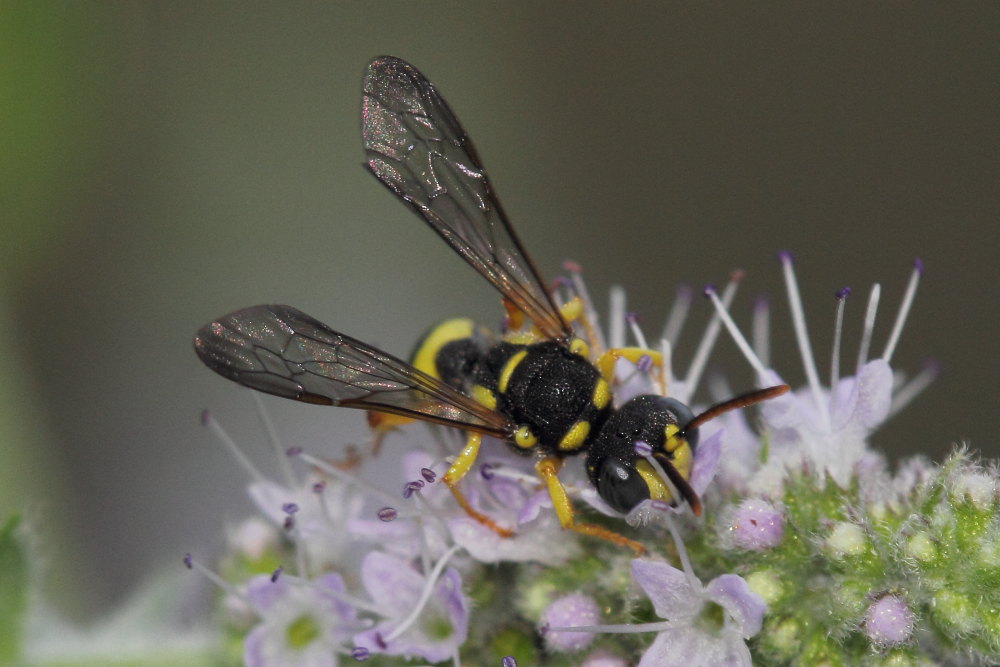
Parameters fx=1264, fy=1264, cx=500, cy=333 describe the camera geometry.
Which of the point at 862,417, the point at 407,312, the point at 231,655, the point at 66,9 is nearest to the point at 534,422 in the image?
the point at 862,417

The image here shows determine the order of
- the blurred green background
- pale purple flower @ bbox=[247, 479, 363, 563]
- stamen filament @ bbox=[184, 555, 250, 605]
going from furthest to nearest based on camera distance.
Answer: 1. the blurred green background
2. pale purple flower @ bbox=[247, 479, 363, 563]
3. stamen filament @ bbox=[184, 555, 250, 605]

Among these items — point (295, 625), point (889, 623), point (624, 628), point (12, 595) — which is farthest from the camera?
point (12, 595)

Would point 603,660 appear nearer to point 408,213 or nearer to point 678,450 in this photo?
point 678,450

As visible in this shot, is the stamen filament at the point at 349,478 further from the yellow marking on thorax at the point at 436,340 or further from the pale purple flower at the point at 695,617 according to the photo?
the pale purple flower at the point at 695,617

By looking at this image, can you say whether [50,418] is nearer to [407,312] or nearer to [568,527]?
[407,312]

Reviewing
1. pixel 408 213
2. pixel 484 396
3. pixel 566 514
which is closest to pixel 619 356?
pixel 484 396

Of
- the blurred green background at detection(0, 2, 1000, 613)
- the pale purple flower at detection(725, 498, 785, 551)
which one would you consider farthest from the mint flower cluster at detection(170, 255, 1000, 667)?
the blurred green background at detection(0, 2, 1000, 613)

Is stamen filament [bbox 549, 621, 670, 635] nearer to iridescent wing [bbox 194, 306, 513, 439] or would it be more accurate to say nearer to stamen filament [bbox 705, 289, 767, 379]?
iridescent wing [bbox 194, 306, 513, 439]
